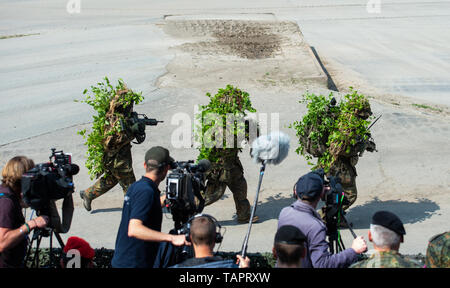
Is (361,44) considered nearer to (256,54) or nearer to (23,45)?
(256,54)

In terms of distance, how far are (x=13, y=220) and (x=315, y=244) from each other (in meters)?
2.72

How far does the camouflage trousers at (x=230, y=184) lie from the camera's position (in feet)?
27.9

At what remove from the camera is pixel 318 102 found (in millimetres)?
8453

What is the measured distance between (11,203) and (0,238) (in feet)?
1.06

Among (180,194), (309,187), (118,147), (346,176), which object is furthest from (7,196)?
(346,176)

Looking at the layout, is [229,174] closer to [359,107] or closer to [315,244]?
[359,107]

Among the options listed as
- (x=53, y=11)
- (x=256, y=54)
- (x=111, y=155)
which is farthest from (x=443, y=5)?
(x=111, y=155)

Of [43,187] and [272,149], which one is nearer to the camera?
[43,187]

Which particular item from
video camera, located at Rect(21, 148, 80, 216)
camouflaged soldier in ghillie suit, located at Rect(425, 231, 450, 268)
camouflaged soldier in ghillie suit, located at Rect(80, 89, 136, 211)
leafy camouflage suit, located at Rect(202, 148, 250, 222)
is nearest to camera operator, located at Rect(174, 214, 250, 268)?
camouflaged soldier in ghillie suit, located at Rect(425, 231, 450, 268)

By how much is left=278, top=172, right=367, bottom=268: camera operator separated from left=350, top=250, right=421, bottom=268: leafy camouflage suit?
461 millimetres

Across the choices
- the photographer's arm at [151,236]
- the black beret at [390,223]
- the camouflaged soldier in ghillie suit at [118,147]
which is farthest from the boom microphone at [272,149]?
the camouflaged soldier in ghillie suit at [118,147]

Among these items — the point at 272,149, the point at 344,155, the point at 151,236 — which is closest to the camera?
the point at 151,236

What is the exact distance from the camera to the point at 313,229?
15.3ft

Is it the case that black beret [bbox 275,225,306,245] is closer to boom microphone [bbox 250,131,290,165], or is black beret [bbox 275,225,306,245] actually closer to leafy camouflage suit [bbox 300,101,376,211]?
boom microphone [bbox 250,131,290,165]
